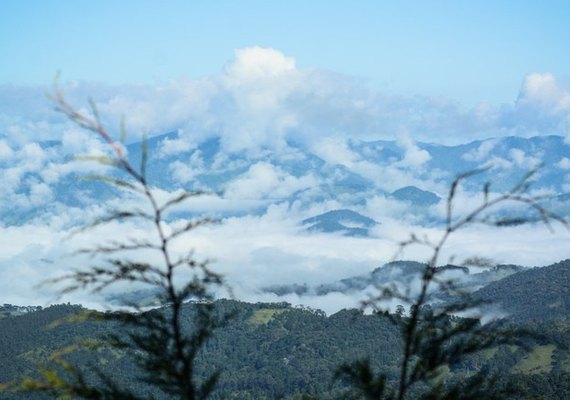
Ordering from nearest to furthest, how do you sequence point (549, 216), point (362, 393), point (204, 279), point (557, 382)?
1. point (549, 216)
2. point (204, 279)
3. point (362, 393)
4. point (557, 382)

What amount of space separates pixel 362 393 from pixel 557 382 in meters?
183

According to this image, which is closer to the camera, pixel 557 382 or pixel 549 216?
pixel 549 216

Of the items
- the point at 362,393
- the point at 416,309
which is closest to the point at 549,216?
the point at 416,309

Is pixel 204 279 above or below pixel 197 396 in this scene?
above

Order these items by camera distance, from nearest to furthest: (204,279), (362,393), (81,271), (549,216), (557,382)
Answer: (549,216) → (81,271) → (204,279) → (362,393) → (557,382)

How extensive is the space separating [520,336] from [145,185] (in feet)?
25.9

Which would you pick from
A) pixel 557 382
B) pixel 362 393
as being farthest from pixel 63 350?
pixel 557 382

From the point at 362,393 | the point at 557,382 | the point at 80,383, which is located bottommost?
the point at 557,382

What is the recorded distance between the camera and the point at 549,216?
10.0 metres

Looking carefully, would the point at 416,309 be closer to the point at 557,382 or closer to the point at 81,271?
the point at 81,271

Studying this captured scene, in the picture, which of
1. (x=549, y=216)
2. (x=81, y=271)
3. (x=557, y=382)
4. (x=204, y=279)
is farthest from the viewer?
(x=557, y=382)

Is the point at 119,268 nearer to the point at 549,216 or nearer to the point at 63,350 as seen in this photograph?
the point at 63,350

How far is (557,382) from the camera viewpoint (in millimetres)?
173750

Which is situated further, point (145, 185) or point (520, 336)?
point (520, 336)
